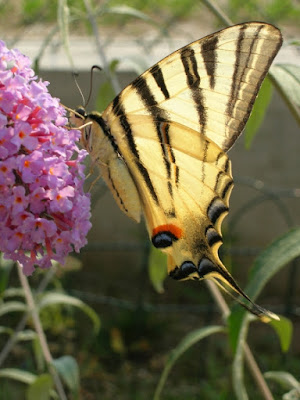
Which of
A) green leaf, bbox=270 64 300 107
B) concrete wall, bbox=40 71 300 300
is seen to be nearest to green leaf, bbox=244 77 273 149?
green leaf, bbox=270 64 300 107

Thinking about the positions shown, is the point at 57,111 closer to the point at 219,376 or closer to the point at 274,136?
the point at 219,376

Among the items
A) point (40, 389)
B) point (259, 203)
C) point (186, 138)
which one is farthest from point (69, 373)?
point (259, 203)

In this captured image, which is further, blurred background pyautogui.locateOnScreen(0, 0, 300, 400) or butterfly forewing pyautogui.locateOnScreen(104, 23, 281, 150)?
blurred background pyautogui.locateOnScreen(0, 0, 300, 400)

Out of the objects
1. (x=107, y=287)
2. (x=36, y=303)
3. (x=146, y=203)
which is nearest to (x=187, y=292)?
(x=107, y=287)

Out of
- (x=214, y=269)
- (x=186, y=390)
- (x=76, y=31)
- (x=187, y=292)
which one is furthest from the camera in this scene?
(x=76, y=31)

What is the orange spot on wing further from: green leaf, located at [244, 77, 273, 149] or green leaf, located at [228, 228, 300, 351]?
green leaf, located at [244, 77, 273, 149]

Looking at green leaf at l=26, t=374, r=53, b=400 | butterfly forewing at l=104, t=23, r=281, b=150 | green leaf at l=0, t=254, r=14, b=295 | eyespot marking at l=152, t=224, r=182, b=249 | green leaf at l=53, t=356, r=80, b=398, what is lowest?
green leaf at l=26, t=374, r=53, b=400

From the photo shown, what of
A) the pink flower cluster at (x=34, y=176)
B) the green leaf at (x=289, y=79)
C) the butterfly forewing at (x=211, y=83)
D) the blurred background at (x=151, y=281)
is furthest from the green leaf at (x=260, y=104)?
the blurred background at (x=151, y=281)

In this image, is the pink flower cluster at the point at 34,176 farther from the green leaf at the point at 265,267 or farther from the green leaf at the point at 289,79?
the green leaf at the point at 289,79
